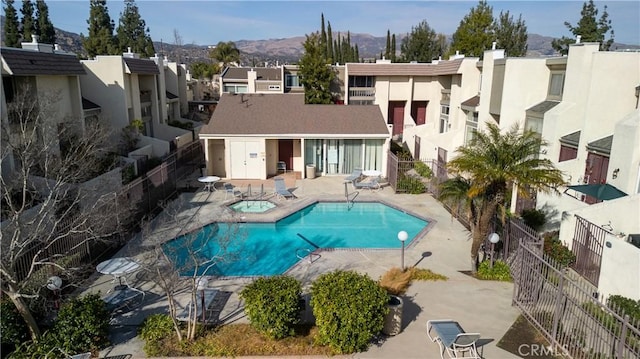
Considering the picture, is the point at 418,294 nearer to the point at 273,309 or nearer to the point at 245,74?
the point at 273,309

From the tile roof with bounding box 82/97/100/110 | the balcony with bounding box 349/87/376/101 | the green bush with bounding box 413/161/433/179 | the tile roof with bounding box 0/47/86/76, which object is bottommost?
the green bush with bounding box 413/161/433/179

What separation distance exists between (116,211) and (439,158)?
62.3ft

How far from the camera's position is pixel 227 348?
32.6 feet

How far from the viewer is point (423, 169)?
2645 centimetres

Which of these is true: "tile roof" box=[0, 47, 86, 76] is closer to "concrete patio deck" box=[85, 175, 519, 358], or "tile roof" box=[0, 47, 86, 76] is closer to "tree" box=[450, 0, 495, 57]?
"concrete patio deck" box=[85, 175, 519, 358]

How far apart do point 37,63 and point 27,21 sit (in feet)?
181

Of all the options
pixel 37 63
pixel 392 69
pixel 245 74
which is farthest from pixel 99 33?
pixel 37 63

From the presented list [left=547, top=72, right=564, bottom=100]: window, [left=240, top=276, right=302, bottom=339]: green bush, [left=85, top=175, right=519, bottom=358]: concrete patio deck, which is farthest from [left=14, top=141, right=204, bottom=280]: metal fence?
[left=547, top=72, right=564, bottom=100]: window

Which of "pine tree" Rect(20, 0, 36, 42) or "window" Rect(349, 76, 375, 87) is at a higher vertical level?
"pine tree" Rect(20, 0, 36, 42)

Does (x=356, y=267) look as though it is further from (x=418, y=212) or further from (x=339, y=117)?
(x=339, y=117)

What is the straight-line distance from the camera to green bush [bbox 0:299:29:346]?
924 centimetres

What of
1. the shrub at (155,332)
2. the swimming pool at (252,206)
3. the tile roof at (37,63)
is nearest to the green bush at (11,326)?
the shrub at (155,332)

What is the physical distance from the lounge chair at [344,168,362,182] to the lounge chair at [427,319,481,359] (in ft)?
50.1

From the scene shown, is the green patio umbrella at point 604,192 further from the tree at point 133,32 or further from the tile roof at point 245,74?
the tree at point 133,32
